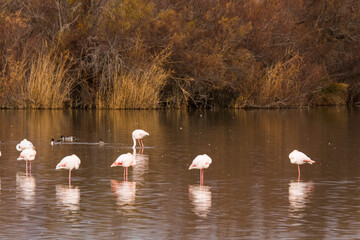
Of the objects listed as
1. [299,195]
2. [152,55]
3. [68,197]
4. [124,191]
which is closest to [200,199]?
[124,191]

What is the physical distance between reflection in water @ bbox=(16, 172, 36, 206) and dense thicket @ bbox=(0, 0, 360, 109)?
24.0 meters

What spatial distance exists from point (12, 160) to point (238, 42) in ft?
90.0

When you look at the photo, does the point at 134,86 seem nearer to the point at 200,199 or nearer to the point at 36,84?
the point at 36,84

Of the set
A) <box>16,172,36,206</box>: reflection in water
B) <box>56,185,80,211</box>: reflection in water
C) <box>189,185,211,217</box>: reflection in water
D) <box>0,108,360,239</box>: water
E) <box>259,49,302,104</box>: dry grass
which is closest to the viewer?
<box>0,108,360,239</box>: water

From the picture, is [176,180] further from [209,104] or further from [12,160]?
[209,104]

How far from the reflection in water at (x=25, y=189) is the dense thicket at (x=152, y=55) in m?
24.0

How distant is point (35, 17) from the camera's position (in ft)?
134

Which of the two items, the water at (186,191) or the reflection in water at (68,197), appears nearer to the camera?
the water at (186,191)

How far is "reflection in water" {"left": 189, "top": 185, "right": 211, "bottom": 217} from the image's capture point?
1057 cm

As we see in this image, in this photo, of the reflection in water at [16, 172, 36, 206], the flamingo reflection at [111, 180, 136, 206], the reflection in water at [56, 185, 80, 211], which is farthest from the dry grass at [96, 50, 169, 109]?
the reflection in water at [56, 185, 80, 211]

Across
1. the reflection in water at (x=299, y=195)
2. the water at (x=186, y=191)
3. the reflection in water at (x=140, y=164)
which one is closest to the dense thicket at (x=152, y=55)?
the water at (x=186, y=191)

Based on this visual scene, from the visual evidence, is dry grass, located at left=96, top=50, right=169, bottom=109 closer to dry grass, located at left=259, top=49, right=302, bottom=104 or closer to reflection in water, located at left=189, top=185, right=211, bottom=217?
dry grass, located at left=259, top=49, right=302, bottom=104

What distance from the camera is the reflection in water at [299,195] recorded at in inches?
423

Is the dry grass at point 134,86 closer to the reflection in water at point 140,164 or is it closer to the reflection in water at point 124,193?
the reflection in water at point 140,164
